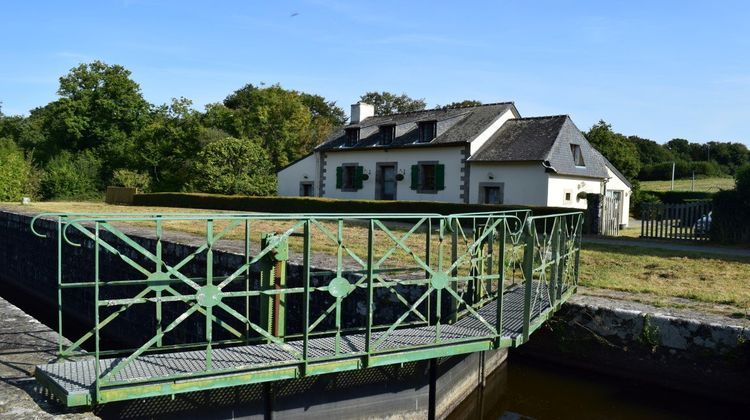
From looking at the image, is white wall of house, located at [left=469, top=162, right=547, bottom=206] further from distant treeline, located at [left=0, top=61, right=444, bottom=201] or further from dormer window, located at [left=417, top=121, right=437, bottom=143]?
distant treeline, located at [left=0, top=61, right=444, bottom=201]

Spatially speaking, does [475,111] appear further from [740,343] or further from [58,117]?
[58,117]

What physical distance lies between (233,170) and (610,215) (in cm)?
2216

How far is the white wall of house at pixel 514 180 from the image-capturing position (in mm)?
22375

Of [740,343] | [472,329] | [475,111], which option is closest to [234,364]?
[472,329]

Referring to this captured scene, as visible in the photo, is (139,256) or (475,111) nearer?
(139,256)

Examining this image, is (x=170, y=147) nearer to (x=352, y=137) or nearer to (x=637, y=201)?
(x=352, y=137)

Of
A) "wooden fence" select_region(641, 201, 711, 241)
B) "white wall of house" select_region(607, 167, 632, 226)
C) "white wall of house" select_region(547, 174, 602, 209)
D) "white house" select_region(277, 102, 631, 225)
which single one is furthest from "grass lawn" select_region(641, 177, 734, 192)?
"wooden fence" select_region(641, 201, 711, 241)

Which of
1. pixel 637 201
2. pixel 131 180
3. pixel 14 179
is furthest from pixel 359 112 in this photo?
pixel 14 179

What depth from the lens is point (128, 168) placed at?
4409cm

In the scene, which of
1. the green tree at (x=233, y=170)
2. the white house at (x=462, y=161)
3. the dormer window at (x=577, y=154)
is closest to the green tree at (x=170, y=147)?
the green tree at (x=233, y=170)

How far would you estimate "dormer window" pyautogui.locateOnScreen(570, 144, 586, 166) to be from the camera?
2427 cm

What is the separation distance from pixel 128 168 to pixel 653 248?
135 ft

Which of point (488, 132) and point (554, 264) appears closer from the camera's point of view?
point (554, 264)

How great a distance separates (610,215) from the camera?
17531 mm
